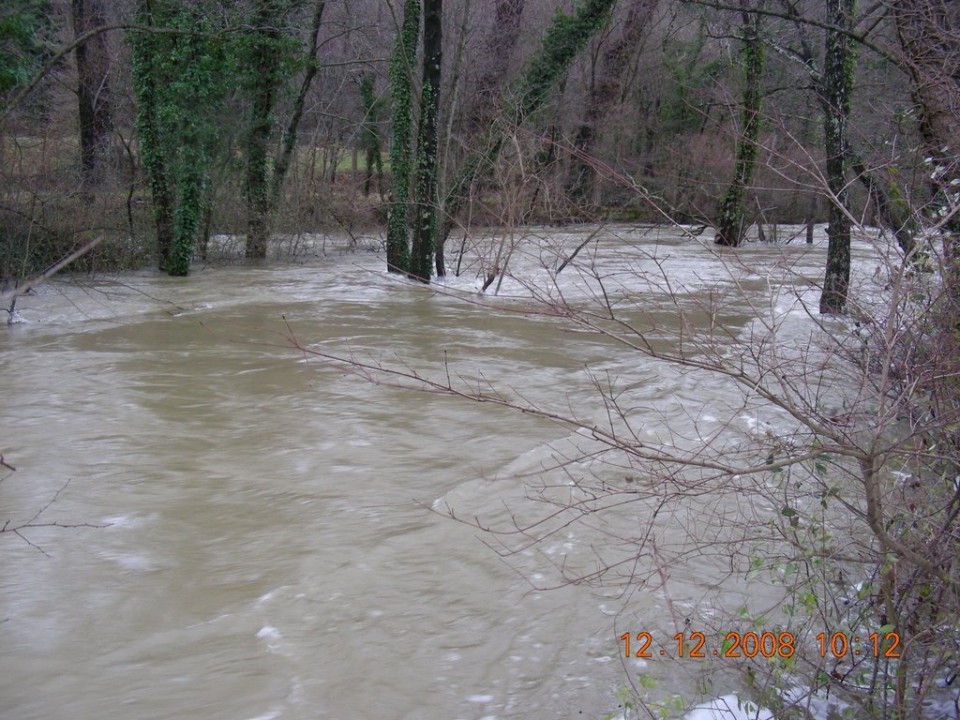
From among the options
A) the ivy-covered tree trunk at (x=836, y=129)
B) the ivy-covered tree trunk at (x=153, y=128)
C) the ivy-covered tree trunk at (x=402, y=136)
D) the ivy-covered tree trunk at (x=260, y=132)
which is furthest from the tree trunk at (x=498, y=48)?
the ivy-covered tree trunk at (x=836, y=129)

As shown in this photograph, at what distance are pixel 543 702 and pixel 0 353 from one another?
10307 millimetres

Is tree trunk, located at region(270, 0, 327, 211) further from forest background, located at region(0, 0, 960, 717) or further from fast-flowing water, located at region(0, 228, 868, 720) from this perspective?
fast-flowing water, located at region(0, 228, 868, 720)

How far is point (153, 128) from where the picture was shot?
61.6ft

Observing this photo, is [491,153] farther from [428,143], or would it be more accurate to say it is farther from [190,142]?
[190,142]

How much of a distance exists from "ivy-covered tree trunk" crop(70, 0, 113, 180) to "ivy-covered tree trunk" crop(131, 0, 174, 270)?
146 inches

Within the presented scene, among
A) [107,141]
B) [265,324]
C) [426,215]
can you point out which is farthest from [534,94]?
[107,141]

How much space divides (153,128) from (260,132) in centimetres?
361

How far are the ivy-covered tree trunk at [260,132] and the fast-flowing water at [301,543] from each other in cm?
1037

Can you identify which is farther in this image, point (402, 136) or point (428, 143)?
point (402, 136)

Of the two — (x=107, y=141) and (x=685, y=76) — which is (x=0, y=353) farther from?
(x=685, y=76)

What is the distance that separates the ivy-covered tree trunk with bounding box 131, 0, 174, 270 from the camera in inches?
711
